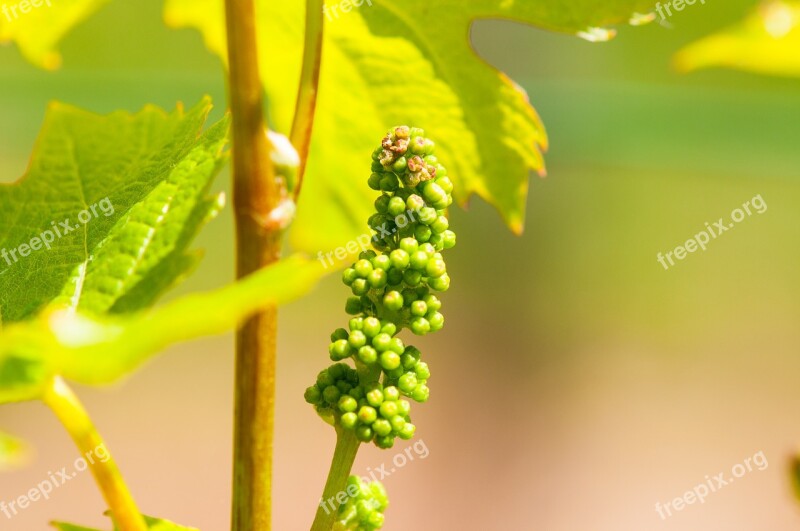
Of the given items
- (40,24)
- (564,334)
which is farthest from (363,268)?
(564,334)

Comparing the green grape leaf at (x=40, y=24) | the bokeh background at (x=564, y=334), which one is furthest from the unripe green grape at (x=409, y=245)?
the bokeh background at (x=564, y=334)

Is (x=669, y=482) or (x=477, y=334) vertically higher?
A: (x=477, y=334)

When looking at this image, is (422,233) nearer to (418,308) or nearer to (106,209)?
(418,308)

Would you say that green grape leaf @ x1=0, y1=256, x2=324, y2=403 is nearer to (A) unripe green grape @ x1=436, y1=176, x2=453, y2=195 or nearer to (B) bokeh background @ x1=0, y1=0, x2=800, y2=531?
(A) unripe green grape @ x1=436, y1=176, x2=453, y2=195

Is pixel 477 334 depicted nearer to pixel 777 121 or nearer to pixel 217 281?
pixel 217 281

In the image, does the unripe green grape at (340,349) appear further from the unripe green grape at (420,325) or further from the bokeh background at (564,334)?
the bokeh background at (564,334)

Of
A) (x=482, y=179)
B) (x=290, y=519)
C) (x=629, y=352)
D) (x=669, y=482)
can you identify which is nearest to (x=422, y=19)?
(x=482, y=179)
